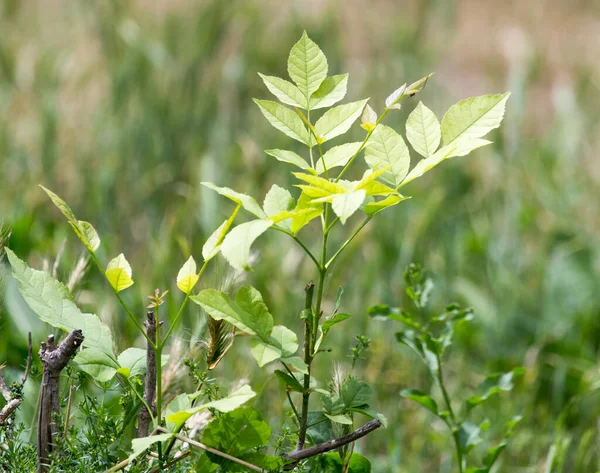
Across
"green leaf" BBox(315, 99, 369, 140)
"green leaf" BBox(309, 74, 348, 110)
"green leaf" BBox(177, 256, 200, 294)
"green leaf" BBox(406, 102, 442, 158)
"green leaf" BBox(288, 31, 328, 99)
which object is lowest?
"green leaf" BBox(177, 256, 200, 294)

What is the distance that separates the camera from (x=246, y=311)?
24.0 inches

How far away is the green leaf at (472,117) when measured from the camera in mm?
618

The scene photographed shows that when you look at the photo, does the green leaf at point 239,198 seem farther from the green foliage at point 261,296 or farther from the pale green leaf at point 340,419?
the pale green leaf at point 340,419

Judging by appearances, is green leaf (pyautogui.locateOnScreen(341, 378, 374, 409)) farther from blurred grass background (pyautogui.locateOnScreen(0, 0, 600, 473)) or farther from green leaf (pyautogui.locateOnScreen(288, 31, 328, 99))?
blurred grass background (pyautogui.locateOnScreen(0, 0, 600, 473))

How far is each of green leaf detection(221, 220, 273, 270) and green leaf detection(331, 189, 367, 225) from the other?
0.05 meters

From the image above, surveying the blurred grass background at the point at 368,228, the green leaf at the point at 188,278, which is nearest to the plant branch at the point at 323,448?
the green leaf at the point at 188,278

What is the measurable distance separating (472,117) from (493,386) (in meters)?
0.48

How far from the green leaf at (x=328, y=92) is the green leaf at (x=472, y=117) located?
0.09m

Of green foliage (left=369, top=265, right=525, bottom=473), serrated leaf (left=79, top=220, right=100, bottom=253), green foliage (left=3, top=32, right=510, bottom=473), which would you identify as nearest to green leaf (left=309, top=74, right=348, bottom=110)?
green foliage (left=3, top=32, right=510, bottom=473)

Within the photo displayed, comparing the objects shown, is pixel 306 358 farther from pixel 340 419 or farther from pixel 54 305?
pixel 54 305

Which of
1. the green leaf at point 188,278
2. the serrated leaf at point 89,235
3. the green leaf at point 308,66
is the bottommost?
the green leaf at point 188,278

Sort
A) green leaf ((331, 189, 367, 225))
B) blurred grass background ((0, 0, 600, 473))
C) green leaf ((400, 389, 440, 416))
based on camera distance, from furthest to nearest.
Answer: blurred grass background ((0, 0, 600, 473)) < green leaf ((400, 389, 440, 416)) < green leaf ((331, 189, 367, 225))

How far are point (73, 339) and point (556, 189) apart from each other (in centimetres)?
227

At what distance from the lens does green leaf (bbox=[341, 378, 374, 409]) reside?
659mm
